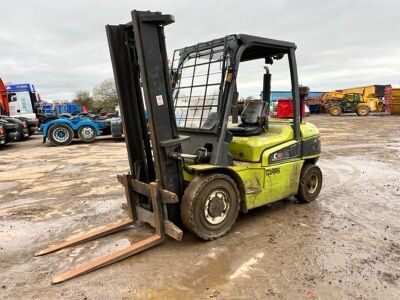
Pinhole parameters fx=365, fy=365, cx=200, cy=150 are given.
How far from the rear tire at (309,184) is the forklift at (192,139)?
0.96 ft

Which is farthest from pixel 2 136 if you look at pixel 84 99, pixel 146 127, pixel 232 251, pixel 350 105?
pixel 84 99

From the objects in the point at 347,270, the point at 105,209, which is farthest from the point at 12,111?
the point at 347,270

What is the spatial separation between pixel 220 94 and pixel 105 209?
283 cm

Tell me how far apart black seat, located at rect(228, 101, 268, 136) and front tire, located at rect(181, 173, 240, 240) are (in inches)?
41.3

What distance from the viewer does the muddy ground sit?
134 inches

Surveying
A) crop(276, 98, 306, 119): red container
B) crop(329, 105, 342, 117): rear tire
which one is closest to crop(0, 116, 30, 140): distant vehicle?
crop(276, 98, 306, 119): red container

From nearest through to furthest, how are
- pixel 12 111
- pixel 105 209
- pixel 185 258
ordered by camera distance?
1. pixel 185 258
2. pixel 105 209
3. pixel 12 111

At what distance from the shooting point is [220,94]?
452 centimetres

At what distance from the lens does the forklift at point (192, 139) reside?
13.3 feet

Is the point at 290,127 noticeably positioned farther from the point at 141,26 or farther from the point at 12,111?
the point at 12,111

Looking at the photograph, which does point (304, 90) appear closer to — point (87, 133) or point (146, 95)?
point (146, 95)

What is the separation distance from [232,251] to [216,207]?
0.55m

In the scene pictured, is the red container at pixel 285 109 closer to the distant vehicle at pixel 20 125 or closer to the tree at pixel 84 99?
the distant vehicle at pixel 20 125

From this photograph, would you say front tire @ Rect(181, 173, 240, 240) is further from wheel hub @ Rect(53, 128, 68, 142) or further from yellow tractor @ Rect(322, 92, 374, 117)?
yellow tractor @ Rect(322, 92, 374, 117)
